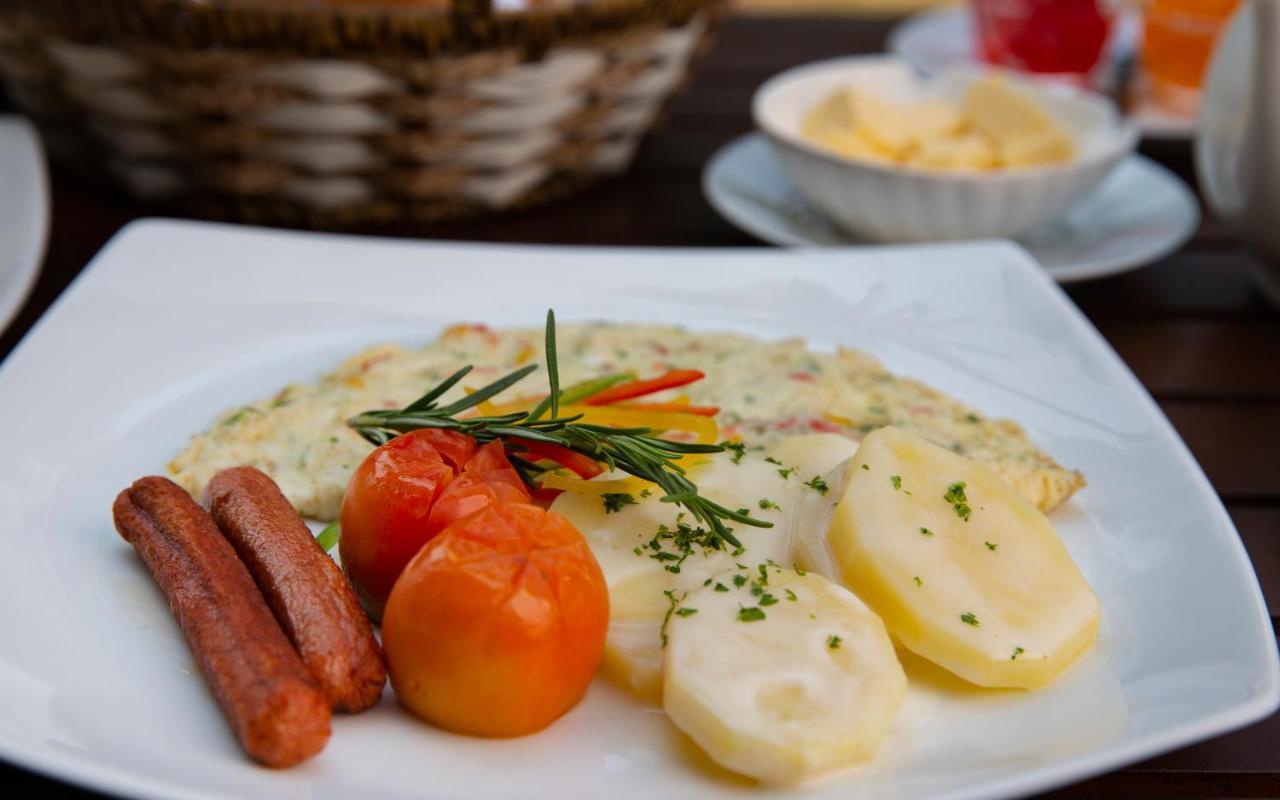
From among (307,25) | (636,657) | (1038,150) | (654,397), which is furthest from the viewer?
(1038,150)

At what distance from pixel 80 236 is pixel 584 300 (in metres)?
1.25

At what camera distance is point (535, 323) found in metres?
2.30

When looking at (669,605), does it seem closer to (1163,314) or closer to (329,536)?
(329,536)

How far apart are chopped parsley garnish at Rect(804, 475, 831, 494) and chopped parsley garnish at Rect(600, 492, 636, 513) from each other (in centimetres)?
22

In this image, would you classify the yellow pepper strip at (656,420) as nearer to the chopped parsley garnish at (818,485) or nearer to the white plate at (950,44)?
the chopped parsley garnish at (818,485)

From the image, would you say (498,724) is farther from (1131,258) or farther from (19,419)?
(1131,258)

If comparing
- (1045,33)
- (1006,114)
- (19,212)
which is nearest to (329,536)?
(19,212)

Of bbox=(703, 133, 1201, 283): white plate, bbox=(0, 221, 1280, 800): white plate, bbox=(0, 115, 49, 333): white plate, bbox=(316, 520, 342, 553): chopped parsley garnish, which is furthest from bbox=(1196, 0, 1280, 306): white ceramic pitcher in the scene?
bbox=(0, 115, 49, 333): white plate

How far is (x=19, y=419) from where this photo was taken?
1.83 m

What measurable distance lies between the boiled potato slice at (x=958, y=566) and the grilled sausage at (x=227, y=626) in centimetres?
62

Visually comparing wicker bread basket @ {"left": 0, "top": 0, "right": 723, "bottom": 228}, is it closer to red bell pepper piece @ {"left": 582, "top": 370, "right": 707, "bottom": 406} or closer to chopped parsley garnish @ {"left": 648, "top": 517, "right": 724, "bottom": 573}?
red bell pepper piece @ {"left": 582, "top": 370, "right": 707, "bottom": 406}

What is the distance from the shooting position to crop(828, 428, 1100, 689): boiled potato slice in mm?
1420

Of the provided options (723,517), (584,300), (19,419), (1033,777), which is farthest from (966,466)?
(19,419)

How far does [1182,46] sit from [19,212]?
113 inches
